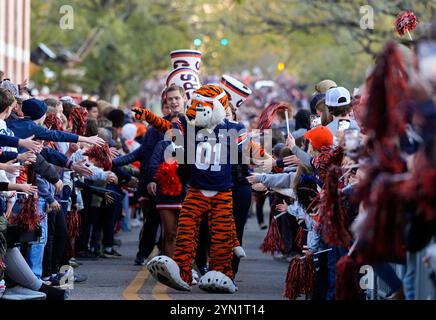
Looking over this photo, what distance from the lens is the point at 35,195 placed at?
42.2 ft

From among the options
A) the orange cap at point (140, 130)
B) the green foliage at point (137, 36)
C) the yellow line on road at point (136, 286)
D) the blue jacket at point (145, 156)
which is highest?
the green foliage at point (137, 36)

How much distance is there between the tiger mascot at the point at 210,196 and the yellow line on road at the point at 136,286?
543 mm

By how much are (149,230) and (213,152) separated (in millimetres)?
3104

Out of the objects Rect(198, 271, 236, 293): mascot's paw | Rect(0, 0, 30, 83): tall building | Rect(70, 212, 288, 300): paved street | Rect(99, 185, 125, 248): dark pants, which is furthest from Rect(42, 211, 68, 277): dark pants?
Rect(0, 0, 30, 83): tall building

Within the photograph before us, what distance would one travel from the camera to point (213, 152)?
14133 millimetres

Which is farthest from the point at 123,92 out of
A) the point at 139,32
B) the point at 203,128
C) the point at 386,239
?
the point at 386,239

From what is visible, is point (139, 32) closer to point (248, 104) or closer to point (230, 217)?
point (248, 104)

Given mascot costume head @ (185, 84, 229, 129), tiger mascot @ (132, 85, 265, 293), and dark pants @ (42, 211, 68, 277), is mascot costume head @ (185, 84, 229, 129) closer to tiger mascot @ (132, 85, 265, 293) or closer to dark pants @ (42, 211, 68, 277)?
tiger mascot @ (132, 85, 265, 293)

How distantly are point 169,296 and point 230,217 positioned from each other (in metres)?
1.18

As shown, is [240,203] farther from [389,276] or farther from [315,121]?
[389,276]

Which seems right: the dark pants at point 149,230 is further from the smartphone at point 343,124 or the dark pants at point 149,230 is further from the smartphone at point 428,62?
the smartphone at point 428,62

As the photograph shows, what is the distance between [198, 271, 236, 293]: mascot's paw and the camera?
1373cm

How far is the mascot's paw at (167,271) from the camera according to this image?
1347 cm
